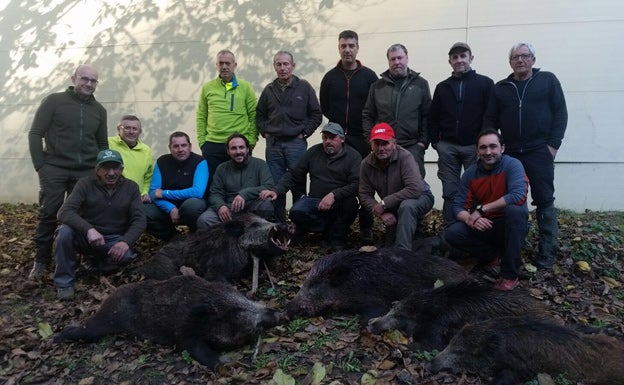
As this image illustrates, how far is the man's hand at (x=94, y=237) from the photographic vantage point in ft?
20.0

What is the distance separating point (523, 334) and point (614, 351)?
2.10 feet

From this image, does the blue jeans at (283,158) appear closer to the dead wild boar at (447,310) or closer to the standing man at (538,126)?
the standing man at (538,126)

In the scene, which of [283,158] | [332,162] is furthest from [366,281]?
[283,158]

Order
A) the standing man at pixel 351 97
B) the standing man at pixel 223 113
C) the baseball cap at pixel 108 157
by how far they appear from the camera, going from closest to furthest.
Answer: the baseball cap at pixel 108 157, the standing man at pixel 351 97, the standing man at pixel 223 113

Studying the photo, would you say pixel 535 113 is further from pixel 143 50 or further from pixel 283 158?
pixel 143 50

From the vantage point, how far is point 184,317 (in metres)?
4.89

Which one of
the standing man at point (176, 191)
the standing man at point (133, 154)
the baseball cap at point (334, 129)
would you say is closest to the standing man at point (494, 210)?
the baseball cap at point (334, 129)

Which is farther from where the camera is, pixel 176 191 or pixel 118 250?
pixel 176 191

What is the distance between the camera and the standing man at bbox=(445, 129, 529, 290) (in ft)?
18.2

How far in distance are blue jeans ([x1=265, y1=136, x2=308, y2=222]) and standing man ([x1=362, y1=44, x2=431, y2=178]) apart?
1228 millimetres

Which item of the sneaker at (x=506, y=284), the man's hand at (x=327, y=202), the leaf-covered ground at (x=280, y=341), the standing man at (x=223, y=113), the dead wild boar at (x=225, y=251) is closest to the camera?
the leaf-covered ground at (x=280, y=341)

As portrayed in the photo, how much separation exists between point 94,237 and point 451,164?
4.54 meters

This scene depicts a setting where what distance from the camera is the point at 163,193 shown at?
724cm

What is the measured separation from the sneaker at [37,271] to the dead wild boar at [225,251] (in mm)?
1404
